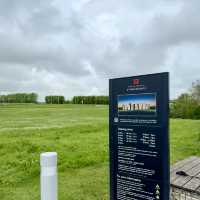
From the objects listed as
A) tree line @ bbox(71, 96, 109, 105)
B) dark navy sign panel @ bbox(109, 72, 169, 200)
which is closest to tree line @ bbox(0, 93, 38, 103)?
tree line @ bbox(71, 96, 109, 105)

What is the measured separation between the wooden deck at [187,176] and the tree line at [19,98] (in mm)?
69679

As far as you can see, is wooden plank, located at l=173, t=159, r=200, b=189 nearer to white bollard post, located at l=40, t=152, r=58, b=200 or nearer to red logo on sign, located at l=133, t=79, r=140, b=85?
red logo on sign, located at l=133, t=79, r=140, b=85

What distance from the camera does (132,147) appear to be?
2.47m

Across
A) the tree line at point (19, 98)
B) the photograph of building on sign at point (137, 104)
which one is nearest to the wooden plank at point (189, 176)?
the photograph of building on sign at point (137, 104)

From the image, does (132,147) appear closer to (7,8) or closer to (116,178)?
(116,178)

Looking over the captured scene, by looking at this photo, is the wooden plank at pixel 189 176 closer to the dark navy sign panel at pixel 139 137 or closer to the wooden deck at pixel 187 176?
the wooden deck at pixel 187 176

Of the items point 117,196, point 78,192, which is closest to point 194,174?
point 117,196

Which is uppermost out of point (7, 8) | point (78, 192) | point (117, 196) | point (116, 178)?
point (7, 8)

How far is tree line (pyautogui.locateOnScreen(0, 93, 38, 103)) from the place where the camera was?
68.8m

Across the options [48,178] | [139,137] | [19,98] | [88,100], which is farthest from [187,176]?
[19,98]

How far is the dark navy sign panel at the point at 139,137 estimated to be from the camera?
2229mm

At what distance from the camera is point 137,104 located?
2.44m

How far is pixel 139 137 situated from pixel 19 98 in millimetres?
72803

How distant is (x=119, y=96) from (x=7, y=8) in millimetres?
7340
